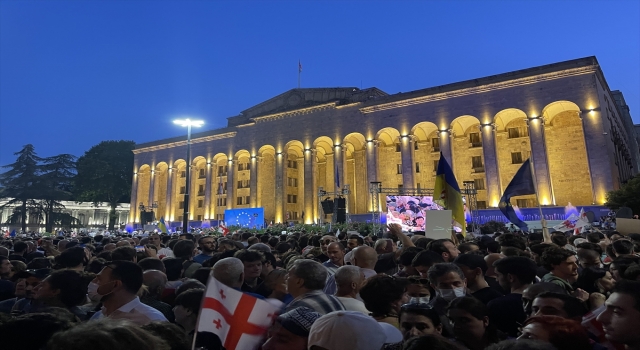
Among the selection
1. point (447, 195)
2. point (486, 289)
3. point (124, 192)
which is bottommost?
point (486, 289)

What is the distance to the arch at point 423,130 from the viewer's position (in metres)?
36.1

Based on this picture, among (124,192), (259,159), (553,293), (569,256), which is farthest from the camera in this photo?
(124,192)

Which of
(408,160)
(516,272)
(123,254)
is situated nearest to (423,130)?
(408,160)

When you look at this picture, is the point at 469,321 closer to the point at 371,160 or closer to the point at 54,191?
the point at 371,160

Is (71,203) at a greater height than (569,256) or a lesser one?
greater

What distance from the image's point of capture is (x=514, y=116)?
113 feet

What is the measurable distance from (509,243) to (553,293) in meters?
4.56

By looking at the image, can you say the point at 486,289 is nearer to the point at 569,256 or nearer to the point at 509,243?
the point at 569,256

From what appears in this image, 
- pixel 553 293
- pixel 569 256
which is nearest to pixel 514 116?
pixel 569 256

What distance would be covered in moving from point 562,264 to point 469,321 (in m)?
2.67

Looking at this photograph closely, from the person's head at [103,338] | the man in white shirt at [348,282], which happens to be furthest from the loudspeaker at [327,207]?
the person's head at [103,338]

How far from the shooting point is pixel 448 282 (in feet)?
12.3

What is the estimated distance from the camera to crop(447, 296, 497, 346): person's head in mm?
2789

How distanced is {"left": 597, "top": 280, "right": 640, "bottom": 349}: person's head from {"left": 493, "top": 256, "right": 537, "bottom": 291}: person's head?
146cm
